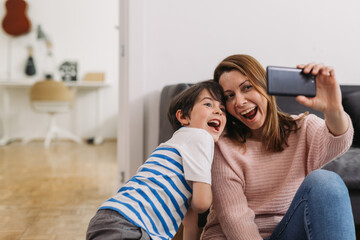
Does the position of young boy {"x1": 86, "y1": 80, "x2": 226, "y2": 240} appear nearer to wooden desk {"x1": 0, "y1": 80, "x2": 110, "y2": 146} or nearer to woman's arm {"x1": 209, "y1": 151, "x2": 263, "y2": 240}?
woman's arm {"x1": 209, "y1": 151, "x2": 263, "y2": 240}

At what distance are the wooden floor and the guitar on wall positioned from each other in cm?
154

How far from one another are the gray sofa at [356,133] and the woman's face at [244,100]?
0.37 metres

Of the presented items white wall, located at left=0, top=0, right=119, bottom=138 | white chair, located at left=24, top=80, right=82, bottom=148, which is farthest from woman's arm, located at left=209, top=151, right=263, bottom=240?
white wall, located at left=0, top=0, right=119, bottom=138

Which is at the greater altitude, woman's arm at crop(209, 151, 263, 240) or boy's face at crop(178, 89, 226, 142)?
boy's face at crop(178, 89, 226, 142)

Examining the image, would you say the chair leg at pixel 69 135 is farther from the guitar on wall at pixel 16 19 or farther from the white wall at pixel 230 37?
the white wall at pixel 230 37

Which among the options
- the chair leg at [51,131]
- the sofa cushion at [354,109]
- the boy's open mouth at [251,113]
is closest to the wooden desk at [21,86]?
the chair leg at [51,131]

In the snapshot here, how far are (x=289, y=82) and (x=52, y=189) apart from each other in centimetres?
189

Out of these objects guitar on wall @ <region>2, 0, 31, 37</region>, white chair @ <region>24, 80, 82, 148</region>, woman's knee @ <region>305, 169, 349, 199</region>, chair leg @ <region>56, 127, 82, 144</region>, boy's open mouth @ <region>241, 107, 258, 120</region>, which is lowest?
chair leg @ <region>56, 127, 82, 144</region>

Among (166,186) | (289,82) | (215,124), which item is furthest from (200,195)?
(289,82)

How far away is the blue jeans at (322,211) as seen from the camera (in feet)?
2.71

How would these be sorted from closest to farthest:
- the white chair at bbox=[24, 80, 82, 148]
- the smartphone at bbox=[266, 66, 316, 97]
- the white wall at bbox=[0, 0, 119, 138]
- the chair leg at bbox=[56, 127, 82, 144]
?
1. the smartphone at bbox=[266, 66, 316, 97]
2. the white chair at bbox=[24, 80, 82, 148]
3. the chair leg at bbox=[56, 127, 82, 144]
4. the white wall at bbox=[0, 0, 119, 138]

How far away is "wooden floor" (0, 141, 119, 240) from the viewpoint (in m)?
1.66

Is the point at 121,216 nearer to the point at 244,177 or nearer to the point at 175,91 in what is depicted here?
the point at 244,177

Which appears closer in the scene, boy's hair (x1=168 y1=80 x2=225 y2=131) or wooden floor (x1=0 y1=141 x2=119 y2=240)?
boy's hair (x1=168 y1=80 x2=225 y2=131)
